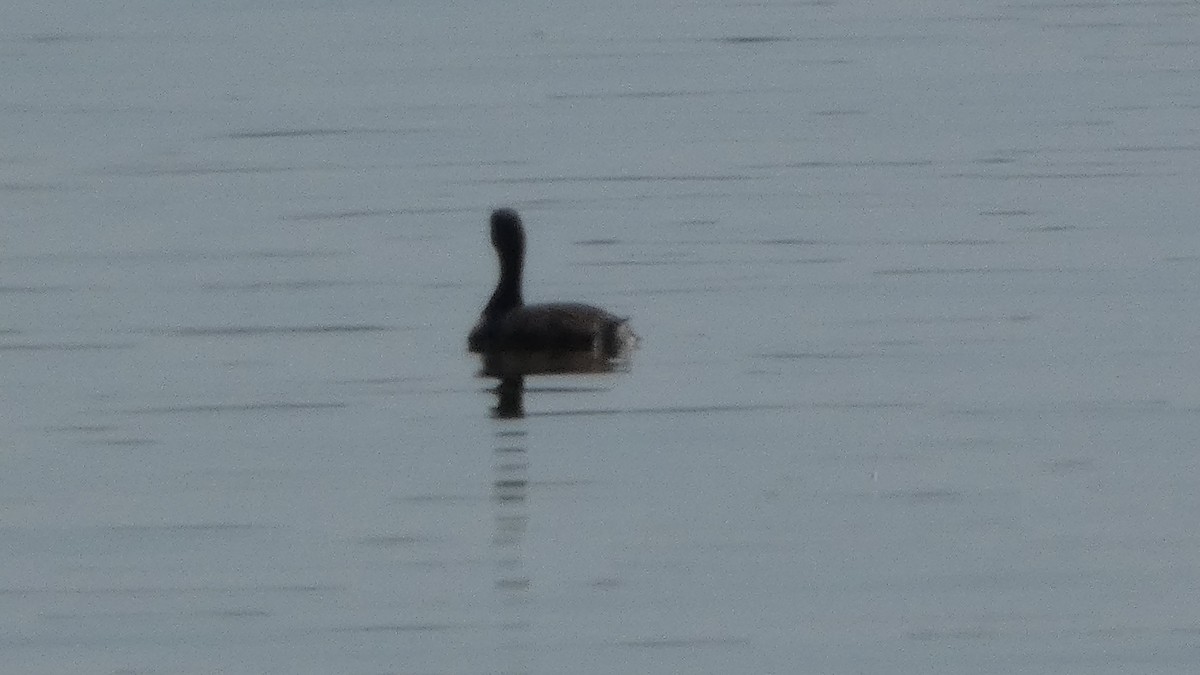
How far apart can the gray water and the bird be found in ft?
0.67

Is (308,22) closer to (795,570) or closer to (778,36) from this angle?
(778,36)

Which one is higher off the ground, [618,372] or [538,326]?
[538,326]

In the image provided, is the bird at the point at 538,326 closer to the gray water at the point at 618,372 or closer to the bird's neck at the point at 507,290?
the bird's neck at the point at 507,290

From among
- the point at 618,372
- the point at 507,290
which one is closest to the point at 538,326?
the point at 618,372

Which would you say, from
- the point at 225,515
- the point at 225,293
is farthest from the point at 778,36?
the point at 225,515

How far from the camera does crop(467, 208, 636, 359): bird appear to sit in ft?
57.5

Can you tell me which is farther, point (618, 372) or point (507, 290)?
point (507, 290)

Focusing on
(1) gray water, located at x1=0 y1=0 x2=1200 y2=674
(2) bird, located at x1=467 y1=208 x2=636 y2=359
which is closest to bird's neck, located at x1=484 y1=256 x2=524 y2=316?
(2) bird, located at x1=467 y1=208 x2=636 y2=359

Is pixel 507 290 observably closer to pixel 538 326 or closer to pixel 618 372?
pixel 538 326

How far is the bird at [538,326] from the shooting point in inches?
690

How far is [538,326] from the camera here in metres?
17.8

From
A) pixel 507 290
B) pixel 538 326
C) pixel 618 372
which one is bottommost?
pixel 618 372

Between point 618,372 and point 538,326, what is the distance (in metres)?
0.71

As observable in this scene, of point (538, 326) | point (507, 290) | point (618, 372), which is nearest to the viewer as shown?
point (618, 372)
